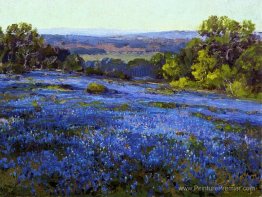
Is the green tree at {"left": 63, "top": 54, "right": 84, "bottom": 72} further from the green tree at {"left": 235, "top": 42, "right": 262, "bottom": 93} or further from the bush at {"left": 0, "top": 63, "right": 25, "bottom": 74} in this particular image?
the green tree at {"left": 235, "top": 42, "right": 262, "bottom": 93}

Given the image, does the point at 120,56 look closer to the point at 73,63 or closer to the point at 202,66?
the point at 73,63

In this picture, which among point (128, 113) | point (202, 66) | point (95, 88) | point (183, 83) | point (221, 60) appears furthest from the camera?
point (221, 60)

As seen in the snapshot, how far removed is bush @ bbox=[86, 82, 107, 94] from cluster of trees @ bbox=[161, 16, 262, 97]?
142 cm

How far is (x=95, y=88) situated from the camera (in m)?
7.95

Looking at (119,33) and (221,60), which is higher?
(119,33)

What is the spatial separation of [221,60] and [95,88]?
14.0 feet

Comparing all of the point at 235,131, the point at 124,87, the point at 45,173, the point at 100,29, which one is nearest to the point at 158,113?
the point at 124,87

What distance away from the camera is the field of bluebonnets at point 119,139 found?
538cm

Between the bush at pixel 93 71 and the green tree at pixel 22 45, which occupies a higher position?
the green tree at pixel 22 45

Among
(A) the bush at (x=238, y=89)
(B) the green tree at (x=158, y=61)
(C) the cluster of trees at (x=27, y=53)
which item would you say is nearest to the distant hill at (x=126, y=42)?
(B) the green tree at (x=158, y=61)

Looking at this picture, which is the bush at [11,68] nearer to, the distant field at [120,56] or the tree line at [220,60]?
the distant field at [120,56]

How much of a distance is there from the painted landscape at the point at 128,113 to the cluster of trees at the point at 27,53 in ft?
0.07

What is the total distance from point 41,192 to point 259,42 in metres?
6.26

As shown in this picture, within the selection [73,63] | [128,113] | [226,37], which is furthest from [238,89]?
[73,63]
